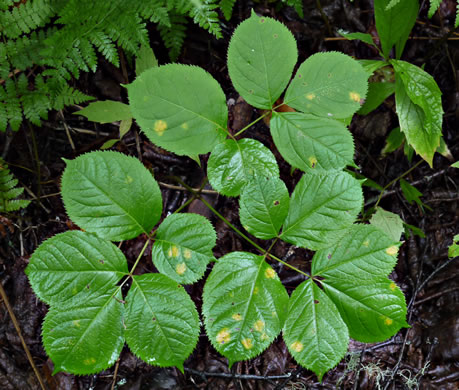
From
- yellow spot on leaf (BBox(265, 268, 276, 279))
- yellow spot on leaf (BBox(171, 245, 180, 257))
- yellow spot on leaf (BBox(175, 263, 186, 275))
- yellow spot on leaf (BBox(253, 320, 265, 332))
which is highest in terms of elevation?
yellow spot on leaf (BBox(171, 245, 180, 257))

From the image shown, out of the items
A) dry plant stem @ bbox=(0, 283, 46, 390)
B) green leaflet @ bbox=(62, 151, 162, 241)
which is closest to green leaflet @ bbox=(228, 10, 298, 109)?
green leaflet @ bbox=(62, 151, 162, 241)

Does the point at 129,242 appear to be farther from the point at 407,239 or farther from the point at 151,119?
the point at 407,239

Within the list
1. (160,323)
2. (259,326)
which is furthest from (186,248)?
(259,326)

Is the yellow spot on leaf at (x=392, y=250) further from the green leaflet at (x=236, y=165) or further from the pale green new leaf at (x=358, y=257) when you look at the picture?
the green leaflet at (x=236, y=165)

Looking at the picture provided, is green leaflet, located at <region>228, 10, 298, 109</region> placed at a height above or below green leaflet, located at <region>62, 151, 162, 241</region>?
above

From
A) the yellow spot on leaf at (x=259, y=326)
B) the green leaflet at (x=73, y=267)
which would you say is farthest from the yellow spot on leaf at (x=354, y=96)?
the green leaflet at (x=73, y=267)

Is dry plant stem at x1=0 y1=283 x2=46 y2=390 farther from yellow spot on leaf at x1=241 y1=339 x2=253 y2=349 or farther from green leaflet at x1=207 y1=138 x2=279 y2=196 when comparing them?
green leaflet at x1=207 y1=138 x2=279 y2=196
